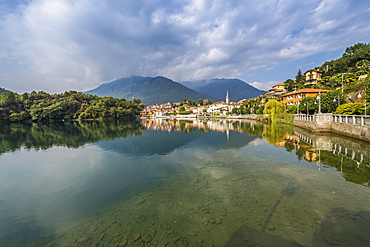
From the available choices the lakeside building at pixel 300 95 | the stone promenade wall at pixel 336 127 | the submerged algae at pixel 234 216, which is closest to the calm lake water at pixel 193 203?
the submerged algae at pixel 234 216

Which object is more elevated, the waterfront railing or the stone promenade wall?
the waterfront railing

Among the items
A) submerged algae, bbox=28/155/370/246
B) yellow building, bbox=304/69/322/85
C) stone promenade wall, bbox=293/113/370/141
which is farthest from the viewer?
yellow building, bbox=304/69/322/85

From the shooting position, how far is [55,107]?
93.8 metres

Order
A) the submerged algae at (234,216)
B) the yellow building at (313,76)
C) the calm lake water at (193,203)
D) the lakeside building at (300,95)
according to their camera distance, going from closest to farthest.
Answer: the submerged algae at (234,216) < the calm lake water at (193,203) < the lakeside building at (300,95) < the yellow building at (313,76)

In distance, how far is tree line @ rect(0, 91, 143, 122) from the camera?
8569 centimetres

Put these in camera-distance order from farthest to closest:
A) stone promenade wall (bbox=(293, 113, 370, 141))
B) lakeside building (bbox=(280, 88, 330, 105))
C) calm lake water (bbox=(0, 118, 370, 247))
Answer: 1. lakeside building (bbox=(280, 88, 330, 105))
2. stone promenade wall (bbox=(293, 113, 370, 141))
3. calm lake water (bbox=(0, 118, 370, 247))

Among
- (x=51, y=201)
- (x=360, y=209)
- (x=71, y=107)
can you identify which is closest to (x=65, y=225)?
(x=51, y=201)

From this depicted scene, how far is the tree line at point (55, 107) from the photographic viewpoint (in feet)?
281

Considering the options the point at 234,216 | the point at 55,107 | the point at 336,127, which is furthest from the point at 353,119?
the point at 55,107

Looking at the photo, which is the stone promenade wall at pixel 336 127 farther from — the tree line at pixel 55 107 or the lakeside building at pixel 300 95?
the tree line at pixel 55 107

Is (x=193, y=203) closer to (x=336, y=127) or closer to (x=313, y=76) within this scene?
(x=336, y=127)

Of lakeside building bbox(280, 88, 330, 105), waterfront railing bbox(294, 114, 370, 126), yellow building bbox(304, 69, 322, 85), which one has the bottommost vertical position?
waterfront railing bbox(294, 114, 370, 126)

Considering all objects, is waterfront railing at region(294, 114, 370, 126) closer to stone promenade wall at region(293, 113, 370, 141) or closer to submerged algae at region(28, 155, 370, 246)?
stone promenade wall at region(293, 113, 370, 141)

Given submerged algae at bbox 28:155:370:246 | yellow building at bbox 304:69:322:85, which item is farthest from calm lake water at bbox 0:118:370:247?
yellow building at bbox 304:69:322:85
